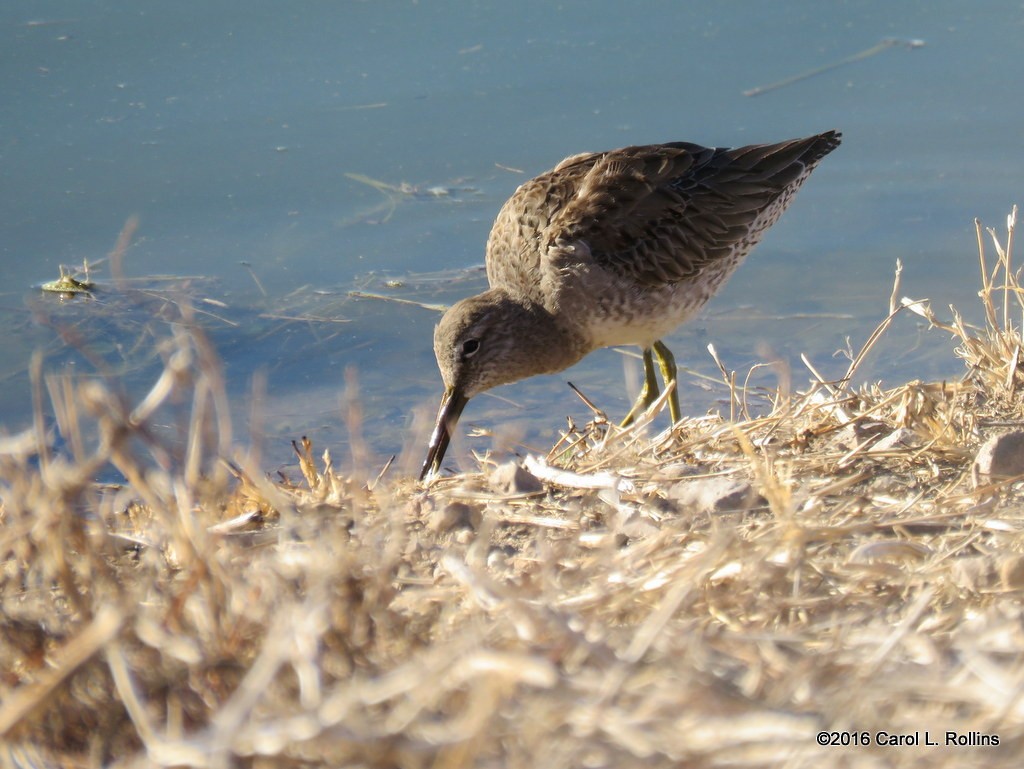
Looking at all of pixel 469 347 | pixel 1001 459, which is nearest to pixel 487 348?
pixel 469 347

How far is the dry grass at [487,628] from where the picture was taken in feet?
6.19

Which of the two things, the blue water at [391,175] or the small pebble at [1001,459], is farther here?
the blue water at [391,175]

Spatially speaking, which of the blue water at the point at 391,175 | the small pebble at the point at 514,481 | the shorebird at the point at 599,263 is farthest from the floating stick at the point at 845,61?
the small pebble at the point at 514,481

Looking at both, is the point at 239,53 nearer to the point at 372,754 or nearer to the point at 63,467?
the point at 63,467

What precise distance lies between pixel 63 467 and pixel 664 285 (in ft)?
11.8

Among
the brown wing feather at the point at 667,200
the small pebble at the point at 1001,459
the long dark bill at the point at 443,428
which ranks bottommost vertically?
the long dark bill at the point at 443,428

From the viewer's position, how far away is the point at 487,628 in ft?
7.23

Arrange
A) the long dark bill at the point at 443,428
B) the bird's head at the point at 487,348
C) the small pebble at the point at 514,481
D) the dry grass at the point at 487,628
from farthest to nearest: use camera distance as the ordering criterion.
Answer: the bird's head at the point at 487,348 → the long dark bill at the point at 443,428 → the small pebble at the point at 514,481 → the dry grass at the point at 487,628

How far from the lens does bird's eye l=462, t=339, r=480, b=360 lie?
17.4ft

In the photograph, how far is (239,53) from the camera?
8.20 meters

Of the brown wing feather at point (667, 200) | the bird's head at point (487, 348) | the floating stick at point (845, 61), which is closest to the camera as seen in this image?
the bird's head at point (487, 348)

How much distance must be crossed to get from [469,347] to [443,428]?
1.13 feet

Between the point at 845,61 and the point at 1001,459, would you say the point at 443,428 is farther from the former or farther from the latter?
the point at 845,61

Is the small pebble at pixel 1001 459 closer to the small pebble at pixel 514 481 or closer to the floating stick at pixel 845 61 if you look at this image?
the small pebble at pixel 514 481
